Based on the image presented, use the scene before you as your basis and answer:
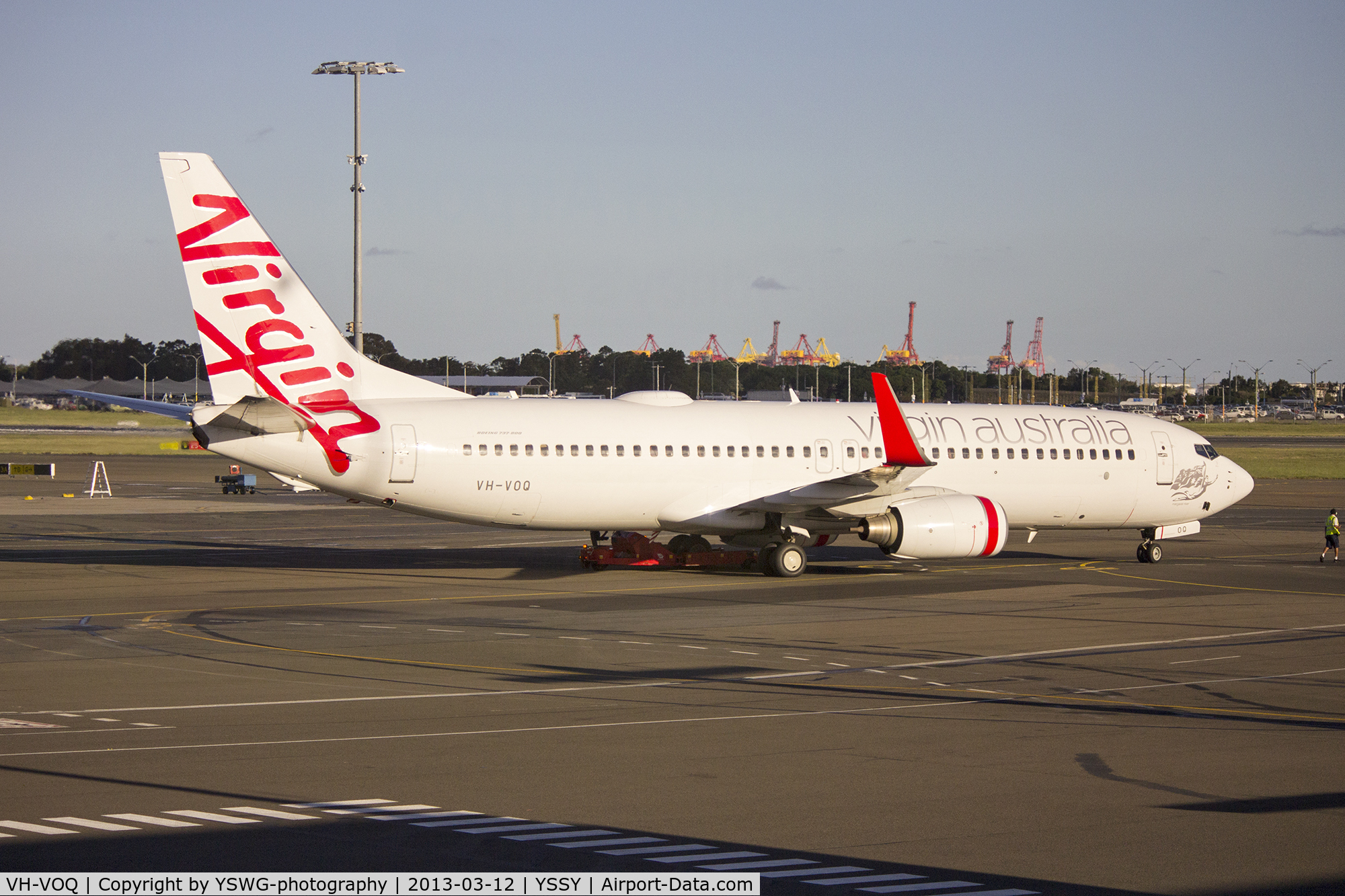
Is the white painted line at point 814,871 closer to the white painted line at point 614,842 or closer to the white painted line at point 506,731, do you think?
the white painted line at point 614,842

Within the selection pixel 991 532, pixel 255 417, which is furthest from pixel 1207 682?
pixel 255 417

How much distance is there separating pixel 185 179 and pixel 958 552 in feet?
60.6

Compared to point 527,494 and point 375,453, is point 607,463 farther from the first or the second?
point 375,453

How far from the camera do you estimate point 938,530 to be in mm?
29297

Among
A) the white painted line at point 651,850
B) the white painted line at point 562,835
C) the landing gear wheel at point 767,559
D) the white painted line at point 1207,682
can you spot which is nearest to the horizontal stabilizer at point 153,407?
the landing gear wheel at point 767,559

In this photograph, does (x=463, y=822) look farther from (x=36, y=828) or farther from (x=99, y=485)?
(x=99, y=485)

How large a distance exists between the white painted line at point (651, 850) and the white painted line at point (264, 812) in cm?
254

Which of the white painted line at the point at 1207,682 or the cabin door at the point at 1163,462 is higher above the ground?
the cabin door at the point at 1163,462

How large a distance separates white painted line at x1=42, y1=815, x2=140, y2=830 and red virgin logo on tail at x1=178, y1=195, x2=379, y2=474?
16901mm

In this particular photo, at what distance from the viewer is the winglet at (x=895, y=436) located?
2884cm

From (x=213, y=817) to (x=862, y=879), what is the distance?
520 cm

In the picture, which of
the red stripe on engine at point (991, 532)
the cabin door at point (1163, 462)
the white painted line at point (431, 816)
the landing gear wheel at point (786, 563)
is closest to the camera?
the white painted line at point (431, 816)

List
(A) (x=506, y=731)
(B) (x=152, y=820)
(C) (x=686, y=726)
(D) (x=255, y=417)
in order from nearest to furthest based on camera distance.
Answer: (B) (x=152, y=820), (A) (x=506, y=731), (C) (x=686, y=726), (D) (x=255, y=417)

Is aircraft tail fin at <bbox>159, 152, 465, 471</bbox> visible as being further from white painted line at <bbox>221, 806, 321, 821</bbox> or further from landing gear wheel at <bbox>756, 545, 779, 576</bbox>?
white painted line at <bbox>221, 806, 321, 821</bbox>
